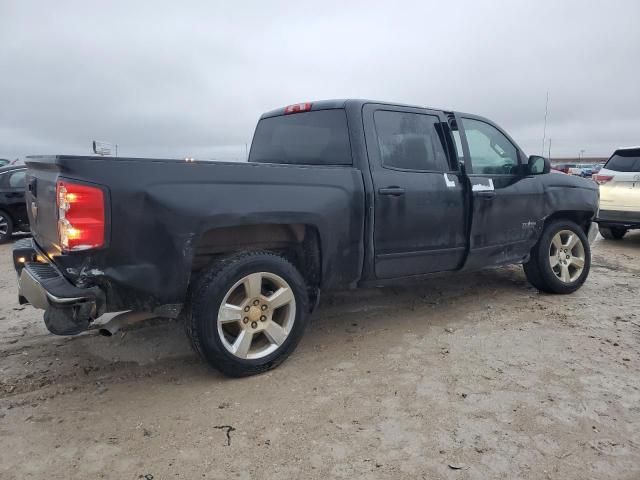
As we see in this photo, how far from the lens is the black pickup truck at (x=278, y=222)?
2.71 meters

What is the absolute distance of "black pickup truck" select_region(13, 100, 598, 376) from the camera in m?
2.71

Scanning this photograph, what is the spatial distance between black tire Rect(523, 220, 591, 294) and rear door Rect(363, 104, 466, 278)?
1.24m

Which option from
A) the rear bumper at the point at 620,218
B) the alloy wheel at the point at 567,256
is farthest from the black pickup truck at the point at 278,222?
the rear bumper at the point at 620,218

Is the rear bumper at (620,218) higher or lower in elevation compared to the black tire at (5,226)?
higher

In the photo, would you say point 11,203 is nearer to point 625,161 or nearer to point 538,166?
point 538,166

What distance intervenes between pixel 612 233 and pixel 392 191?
779 centimetres

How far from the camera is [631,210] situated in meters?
8.26

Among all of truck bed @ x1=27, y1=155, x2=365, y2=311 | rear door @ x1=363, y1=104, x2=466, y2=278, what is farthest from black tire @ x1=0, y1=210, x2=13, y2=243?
rear door @ x1=363, y1=104, x2=466, y2=278

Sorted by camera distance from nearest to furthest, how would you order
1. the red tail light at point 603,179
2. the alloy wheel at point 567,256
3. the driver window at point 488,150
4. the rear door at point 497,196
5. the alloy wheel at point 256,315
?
1. the alloy wheel at point 256,315
2. the rear door at point 497,196
3. the driver window at point 488,150
4. the alloy wheel at point 567,256
5. the red tail light at point 603,179

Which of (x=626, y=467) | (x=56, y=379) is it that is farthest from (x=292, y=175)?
(x=626, y=467)

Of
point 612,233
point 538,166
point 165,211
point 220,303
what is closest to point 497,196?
point 538,166

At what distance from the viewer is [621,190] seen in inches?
331

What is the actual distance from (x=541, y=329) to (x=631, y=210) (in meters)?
5.49

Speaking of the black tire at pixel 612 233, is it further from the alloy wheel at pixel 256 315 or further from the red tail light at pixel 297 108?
the alloy wheel at pixel 256 315
